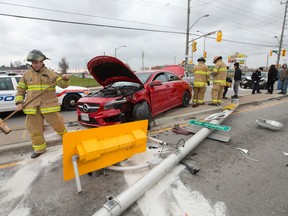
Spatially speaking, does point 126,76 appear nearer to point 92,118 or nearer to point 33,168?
point 92,118

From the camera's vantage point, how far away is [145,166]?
2.76 m

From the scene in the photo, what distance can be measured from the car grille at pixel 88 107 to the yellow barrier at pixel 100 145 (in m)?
1.67

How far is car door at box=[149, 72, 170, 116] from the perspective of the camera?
204 inches

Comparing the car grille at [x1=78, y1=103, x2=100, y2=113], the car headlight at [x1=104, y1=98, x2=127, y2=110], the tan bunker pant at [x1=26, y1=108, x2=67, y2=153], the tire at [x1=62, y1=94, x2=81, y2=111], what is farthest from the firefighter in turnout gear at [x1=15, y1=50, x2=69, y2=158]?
the tire at [x1=62, y1=94, x2=81, y2=111]

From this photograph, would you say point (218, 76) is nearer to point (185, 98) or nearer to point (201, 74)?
point (201, 74)

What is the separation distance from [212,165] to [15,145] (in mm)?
3674

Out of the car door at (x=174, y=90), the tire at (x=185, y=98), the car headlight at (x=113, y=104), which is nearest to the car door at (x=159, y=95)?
the car door at (x=174, y=90)

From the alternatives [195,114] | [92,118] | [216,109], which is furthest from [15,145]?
[216,109]

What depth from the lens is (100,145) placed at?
7.95 ft

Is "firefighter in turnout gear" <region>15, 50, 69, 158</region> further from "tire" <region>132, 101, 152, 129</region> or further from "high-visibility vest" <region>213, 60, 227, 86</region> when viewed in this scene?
"high-visibility vest" <region>213, 60, 227, 86</region>

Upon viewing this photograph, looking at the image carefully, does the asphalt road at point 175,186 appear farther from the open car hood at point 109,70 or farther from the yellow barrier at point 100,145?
the open car hood at point 109,70

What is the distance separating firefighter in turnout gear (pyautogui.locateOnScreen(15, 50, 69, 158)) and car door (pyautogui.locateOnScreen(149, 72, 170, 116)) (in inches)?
94.7

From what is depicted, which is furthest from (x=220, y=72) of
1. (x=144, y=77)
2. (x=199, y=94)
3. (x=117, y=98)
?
(x=117, y=98)

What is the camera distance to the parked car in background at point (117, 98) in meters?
4.24
